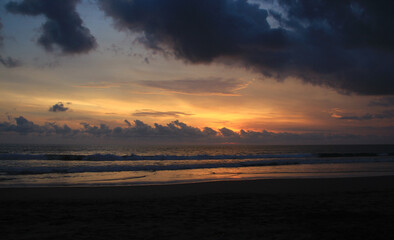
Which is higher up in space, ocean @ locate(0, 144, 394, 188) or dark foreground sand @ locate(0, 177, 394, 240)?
dark foreground sand @ locate(0, 177, 394, 240)

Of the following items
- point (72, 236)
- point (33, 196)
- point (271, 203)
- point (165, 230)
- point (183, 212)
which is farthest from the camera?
point (33, 196)

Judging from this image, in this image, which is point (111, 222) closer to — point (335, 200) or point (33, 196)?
point (33, 196)

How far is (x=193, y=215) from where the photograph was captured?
7.57 metres

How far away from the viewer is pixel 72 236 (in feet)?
18.6

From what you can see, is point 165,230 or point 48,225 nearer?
point 165,230

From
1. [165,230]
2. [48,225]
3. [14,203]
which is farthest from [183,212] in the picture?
[14,203]

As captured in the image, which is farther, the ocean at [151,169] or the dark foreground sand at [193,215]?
the ocean at [151,169]

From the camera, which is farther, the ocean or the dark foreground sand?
the ocean

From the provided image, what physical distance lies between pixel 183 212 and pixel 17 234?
4.09m

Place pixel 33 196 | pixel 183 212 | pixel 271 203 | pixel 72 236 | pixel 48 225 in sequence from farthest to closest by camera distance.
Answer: pixel 33 196 < pixel 271 203 < pixel 183 212 < pixel 48 225 < pixel 72 236

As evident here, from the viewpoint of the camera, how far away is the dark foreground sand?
5891mm

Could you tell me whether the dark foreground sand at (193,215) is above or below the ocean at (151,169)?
above

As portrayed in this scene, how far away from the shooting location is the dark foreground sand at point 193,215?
5891 millimetres

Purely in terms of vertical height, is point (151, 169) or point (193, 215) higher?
point (193, 215)
